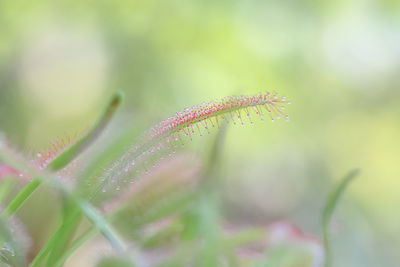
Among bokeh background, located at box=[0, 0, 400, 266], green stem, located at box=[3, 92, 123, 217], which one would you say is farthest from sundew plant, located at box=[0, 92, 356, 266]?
bokeh background, located at box=[0, 0, 400, 266]

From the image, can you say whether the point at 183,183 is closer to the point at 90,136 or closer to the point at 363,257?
the point at 90,136

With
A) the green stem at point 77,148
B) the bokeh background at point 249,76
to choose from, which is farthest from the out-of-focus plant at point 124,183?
the bokeh background at point 249,76

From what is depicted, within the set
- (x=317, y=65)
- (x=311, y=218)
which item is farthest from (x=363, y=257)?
(x=317, y=65)

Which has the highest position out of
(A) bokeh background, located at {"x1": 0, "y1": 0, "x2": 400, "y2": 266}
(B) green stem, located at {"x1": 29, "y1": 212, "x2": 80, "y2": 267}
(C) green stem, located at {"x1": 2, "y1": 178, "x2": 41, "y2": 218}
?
(A) bokeh background, located at {"x1": 0, "y1": 0, "x2": 400, "y2": 266}

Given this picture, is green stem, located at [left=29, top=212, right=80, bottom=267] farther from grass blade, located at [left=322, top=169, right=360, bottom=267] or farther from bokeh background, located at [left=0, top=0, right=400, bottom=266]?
bokeh background, located at [left=0, top=0, right=400, bottom=266]

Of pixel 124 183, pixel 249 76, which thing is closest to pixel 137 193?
pixel 124 183

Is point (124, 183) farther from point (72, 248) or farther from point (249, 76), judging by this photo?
point (249, 76)
